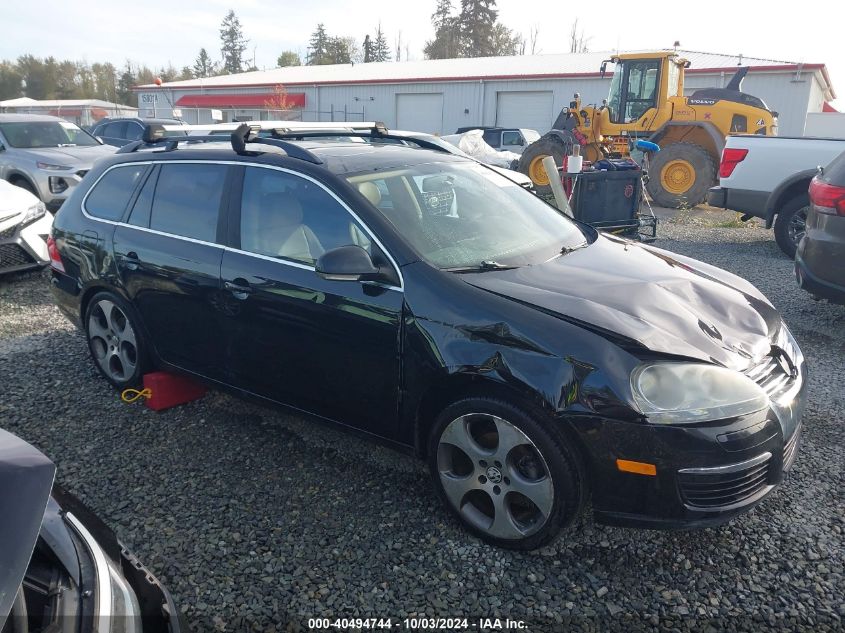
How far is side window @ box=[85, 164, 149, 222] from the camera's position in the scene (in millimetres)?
4176

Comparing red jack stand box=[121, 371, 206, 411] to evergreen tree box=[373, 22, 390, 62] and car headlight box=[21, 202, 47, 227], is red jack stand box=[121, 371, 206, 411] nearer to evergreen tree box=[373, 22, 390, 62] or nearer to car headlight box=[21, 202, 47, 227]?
car headlight box=[21, 202, 47, 227]

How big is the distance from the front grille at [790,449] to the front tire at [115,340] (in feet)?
11.9

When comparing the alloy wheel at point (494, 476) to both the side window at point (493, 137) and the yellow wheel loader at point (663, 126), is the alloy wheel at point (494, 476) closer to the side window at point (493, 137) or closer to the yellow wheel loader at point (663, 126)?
the yellow wheel loader at point (663, 126)

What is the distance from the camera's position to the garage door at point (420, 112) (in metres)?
31.6

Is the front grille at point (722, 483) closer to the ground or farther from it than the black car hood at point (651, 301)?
closer to the ground

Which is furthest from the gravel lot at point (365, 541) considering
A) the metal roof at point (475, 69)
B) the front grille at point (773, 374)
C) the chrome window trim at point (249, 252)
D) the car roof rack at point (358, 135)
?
the metal roof at point (475, 69)

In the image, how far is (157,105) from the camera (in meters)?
44.7

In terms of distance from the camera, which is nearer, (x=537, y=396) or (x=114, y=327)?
(x=537, y=396)

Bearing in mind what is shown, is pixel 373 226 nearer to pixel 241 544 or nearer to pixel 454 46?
pixel 241 544

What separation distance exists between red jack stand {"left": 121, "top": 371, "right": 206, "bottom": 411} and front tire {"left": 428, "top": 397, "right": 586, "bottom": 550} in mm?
1904

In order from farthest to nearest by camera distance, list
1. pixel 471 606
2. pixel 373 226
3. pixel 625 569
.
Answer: pixel 373 226 → pixel 625 569 → pixel 471 606

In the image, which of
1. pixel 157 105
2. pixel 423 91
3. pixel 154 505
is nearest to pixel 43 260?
pixel 154 505

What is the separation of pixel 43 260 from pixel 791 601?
710 cm

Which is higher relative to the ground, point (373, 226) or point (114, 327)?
point (373, 226)
